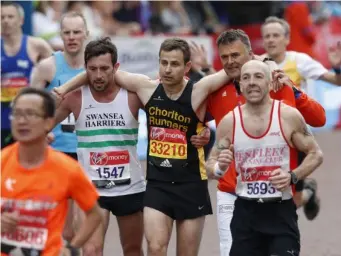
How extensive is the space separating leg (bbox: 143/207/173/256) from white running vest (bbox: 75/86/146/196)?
47cm

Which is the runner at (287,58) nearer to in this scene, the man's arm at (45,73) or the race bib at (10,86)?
the man's arm at (45,73)

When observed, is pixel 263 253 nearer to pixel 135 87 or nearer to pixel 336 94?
pixel 135 87

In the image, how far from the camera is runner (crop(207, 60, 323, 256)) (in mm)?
8227

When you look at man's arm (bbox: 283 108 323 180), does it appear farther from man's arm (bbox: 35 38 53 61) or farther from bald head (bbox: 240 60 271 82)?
man's arm (bbox: 35 38 53 61)

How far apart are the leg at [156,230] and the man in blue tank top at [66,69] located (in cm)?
196

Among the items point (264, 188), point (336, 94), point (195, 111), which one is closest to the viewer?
point (264, 188)

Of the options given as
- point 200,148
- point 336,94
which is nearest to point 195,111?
point 200,148

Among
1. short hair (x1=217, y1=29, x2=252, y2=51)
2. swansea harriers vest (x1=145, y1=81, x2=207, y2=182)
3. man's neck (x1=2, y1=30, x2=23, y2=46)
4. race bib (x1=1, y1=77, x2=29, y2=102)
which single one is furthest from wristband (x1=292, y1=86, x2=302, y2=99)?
man's neck (x1=2, y1=30, x2=23, y2=46)

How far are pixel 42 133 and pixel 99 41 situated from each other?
2334mm

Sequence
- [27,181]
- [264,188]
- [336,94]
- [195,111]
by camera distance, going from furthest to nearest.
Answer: [336,94]
[195,111]
[264,188]
[27,181]

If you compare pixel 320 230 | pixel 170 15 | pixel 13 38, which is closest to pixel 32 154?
pixel 13 38

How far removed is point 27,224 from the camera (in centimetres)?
706

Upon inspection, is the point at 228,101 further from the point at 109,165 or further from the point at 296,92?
the point at 109,165

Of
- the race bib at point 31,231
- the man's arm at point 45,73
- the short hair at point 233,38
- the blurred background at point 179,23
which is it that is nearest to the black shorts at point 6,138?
the man's arm at point 45,73
